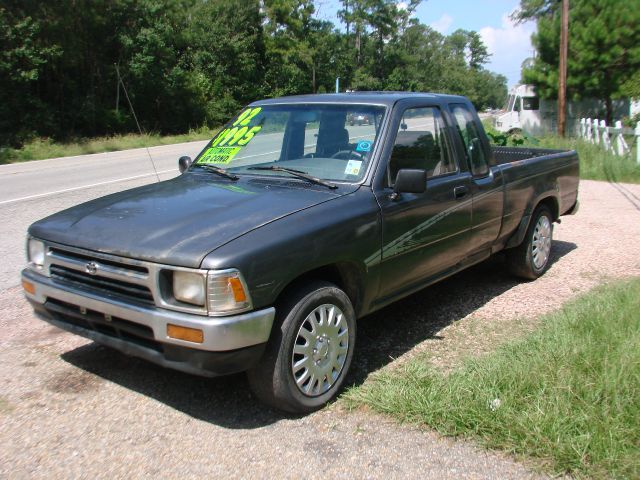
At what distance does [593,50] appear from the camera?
82.0ft

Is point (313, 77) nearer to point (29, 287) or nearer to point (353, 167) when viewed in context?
point (353, 167)

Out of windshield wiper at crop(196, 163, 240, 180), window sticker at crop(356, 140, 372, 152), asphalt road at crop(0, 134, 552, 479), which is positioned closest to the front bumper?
asphalt road at crop(0, 134, 552, 479)

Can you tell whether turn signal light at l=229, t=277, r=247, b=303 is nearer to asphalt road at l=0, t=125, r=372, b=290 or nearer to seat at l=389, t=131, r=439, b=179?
seat at l=389, t=131, r=439, b=179

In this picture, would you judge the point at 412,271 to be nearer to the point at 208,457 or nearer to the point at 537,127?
the point at 208,457

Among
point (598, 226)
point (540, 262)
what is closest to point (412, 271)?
point (540, 262)

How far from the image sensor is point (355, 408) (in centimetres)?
360

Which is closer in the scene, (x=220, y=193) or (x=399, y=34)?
(x=220, y=193)

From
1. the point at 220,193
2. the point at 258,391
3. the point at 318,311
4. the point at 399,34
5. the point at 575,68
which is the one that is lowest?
the point at 258,391

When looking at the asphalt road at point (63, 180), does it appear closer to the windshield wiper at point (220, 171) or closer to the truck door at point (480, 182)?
the windshield wiper at point (220, 171)

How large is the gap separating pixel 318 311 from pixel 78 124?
96.5 feet

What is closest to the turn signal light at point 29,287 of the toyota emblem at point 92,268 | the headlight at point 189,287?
the toyota emblem at point 92,268

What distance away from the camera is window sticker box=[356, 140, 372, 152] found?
13.8 ft

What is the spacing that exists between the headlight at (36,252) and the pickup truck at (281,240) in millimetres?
12

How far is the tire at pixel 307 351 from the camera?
3.32 m
